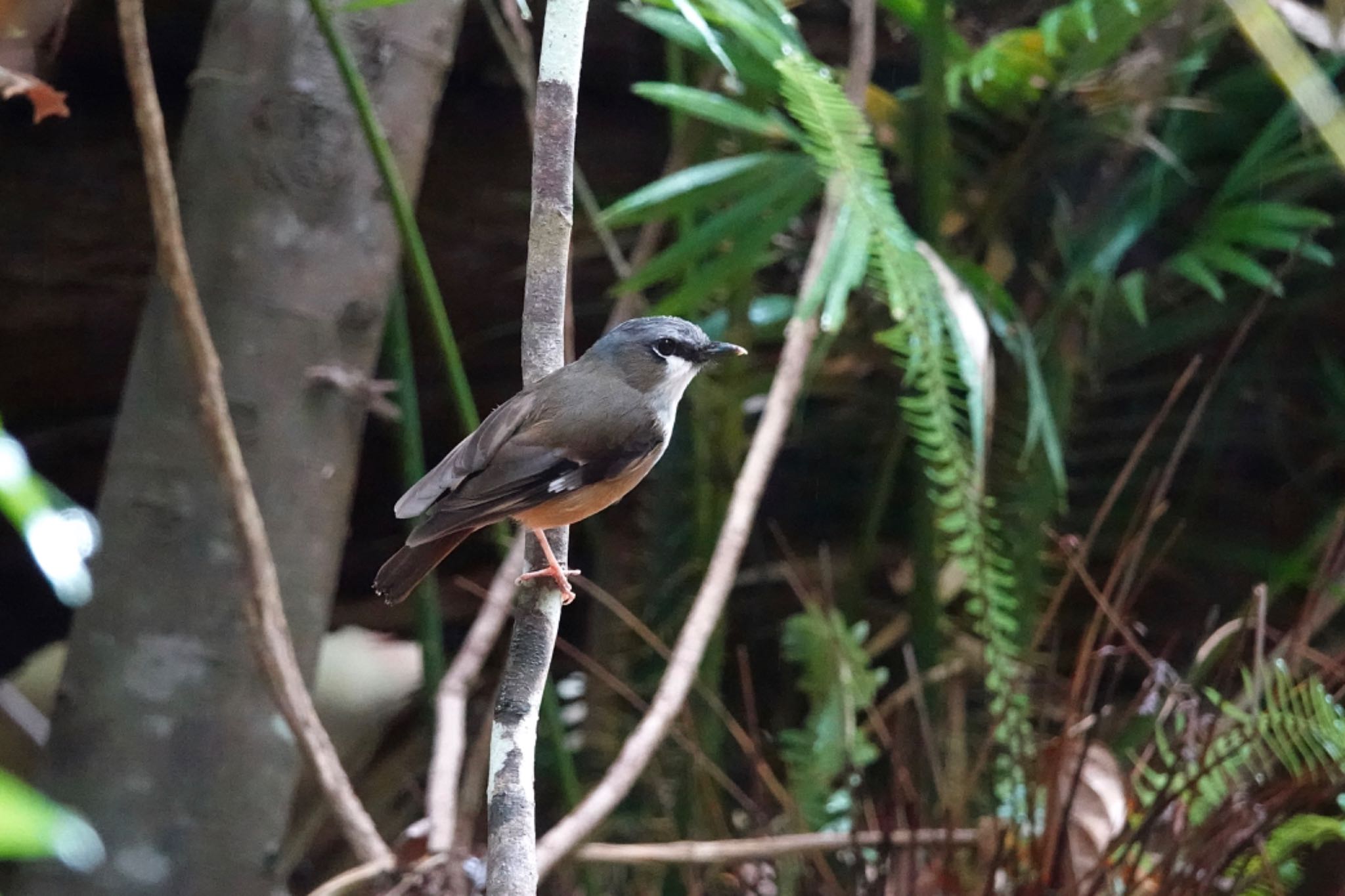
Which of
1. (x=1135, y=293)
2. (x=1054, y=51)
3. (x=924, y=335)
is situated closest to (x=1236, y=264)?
(x=1135, y=293)

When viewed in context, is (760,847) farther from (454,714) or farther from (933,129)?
(933,129)

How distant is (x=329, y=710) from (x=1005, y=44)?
2072 millimetres

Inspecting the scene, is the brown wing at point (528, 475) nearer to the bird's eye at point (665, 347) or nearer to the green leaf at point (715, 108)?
the bird's eye at point (665, 347)

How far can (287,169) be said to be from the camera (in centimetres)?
194

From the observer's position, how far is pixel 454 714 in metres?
1.88

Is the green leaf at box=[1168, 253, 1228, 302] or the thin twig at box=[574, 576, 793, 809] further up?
the green leaf at box=[1168, 253, 1228, 302]

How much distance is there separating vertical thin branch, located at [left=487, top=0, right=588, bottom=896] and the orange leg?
2 centimetres

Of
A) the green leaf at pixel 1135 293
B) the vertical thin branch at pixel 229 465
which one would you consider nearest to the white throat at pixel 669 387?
the vertical thin branch at pixel 229 465

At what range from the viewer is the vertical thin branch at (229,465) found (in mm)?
1490

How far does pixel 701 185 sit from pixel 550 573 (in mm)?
1043

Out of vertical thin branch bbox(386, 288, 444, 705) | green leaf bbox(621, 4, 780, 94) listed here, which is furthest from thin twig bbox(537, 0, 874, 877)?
vertical thin branch bbox(386, 288, 444, 705)

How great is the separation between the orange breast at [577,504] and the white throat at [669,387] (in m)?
0.10

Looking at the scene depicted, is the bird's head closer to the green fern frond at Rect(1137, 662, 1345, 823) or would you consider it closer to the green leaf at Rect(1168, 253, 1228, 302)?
the green fern frond at Rect(1137, 662, 1345, 823)

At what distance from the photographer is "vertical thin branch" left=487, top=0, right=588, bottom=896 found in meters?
0.99
